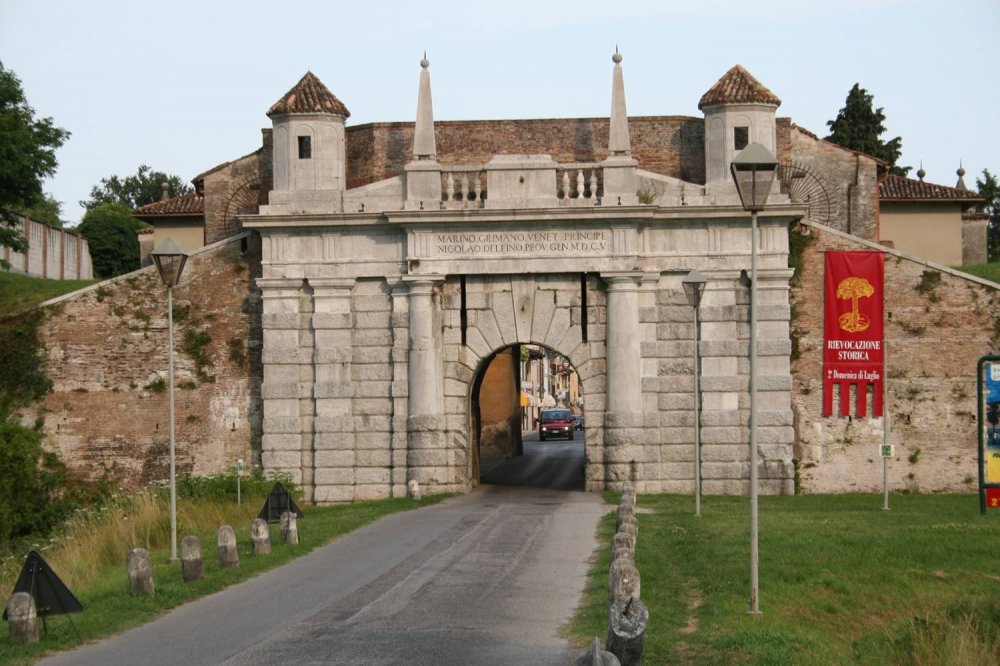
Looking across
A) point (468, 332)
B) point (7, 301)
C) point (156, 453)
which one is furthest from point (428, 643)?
point (7, 301)

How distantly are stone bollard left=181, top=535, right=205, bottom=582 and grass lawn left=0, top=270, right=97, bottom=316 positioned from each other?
17.7 metres

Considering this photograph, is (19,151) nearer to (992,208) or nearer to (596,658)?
(596,658)

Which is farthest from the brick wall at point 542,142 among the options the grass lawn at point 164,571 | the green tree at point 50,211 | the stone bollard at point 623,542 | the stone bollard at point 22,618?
the green tree at point 50,211

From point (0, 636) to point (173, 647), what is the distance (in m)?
2.42

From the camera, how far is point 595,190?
3331cm

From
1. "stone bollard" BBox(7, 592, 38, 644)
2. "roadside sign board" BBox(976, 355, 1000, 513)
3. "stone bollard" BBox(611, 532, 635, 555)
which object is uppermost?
"roadside sign board" BBox(976, 355, 1000, 513)

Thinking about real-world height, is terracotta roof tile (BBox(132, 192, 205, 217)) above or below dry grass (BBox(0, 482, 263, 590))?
above

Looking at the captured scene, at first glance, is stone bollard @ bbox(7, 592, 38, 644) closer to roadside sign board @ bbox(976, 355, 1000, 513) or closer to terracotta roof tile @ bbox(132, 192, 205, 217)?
roadside sign board @ bbox(976, 355, 1000, 513)

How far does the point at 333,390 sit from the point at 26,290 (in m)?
10.3

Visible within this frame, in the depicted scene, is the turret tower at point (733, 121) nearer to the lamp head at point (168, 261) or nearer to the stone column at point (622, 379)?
the stone column at point (622, 379)

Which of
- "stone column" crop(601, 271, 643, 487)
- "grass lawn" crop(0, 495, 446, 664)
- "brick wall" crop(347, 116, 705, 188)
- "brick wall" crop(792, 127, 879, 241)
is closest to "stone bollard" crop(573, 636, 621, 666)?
"grass lawn" crop(0, 495, 446, 664)

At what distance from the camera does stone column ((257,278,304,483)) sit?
33.8m

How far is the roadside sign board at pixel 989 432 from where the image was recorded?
931 inches

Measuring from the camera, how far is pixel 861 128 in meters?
62.0
